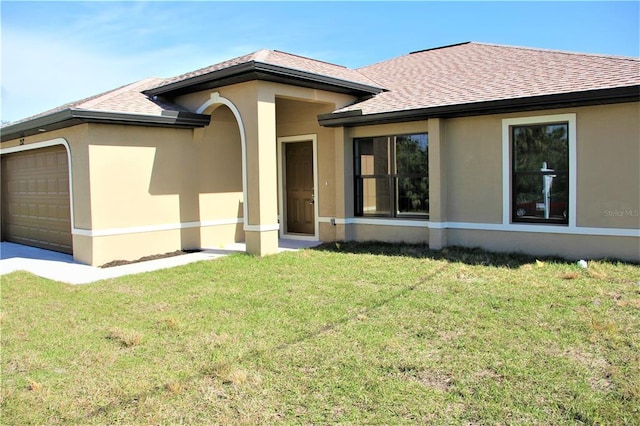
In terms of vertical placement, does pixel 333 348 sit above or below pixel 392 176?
below

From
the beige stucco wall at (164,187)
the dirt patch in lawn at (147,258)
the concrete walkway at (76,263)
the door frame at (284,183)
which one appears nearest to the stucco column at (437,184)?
the concrete walkway at (76,263)

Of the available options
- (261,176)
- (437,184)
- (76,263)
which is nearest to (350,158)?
(437,184)

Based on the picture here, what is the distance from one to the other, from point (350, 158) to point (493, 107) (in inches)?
141

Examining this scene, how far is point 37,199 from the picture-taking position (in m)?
13.2

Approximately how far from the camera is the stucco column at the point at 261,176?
10.2 m

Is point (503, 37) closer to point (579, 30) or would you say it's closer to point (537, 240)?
point (579, 30)

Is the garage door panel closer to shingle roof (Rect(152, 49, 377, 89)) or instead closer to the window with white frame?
shingle roof (Rect(152, 49, 377, 89))

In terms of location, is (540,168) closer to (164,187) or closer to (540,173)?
(540,173)

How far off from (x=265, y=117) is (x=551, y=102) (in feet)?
17.6

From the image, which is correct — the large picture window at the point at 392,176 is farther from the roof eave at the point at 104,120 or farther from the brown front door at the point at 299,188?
the roof eave at the point at 104,120

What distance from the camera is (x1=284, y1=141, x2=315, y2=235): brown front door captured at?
42.7ft

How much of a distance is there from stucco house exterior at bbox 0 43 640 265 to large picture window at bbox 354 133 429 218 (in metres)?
0.03

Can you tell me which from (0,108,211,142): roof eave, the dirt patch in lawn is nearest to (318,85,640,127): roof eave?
(0,108,211,142): roof eave

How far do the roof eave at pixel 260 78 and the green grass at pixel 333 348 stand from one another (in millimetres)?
4026
